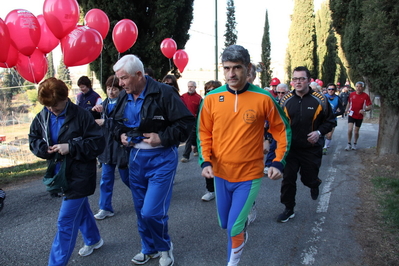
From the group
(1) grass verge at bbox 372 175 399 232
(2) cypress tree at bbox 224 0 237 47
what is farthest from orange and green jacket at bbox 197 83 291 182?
(2) cypress tree at bbox 224 0 237 47

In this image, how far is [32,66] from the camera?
213 inches

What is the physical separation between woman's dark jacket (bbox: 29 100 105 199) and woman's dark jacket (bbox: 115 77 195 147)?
408 millimetres

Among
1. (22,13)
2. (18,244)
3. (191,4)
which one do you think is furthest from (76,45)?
(191,4)

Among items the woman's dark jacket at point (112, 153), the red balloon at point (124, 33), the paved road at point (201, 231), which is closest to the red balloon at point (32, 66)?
the woman's dark jacket at point (112, 153)

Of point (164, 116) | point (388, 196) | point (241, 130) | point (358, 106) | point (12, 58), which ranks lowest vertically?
point (388, 196)

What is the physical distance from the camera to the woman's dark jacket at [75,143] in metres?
2.82

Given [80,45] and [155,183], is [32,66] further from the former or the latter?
[155,183]

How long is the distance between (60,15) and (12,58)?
3.53 feet

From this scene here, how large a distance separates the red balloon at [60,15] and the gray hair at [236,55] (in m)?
3.71

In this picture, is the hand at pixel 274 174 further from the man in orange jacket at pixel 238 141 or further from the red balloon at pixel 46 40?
the red balloon at pixel 46 40

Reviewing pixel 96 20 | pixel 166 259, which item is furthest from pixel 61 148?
pixel 96 20

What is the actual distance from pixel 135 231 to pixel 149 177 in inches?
52.8

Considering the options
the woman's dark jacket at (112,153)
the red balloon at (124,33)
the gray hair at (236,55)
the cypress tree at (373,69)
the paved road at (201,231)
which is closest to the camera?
the gray hair at (236,55)

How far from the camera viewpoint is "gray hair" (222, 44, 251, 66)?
2.62 metres
